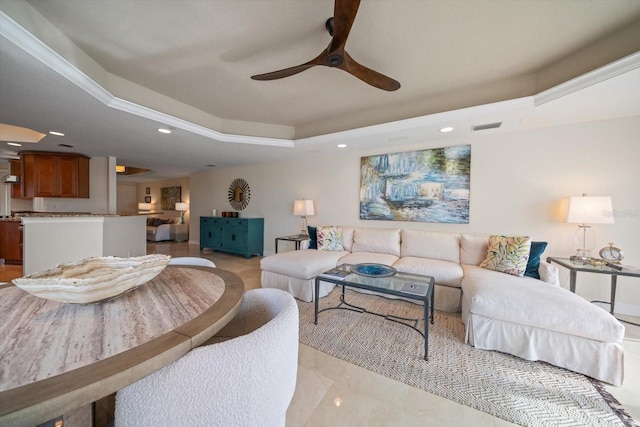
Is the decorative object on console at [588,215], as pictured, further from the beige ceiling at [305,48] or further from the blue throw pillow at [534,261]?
the beige ceiling at [305,48]

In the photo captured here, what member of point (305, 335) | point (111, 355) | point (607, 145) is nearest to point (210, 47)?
point (111, 355)

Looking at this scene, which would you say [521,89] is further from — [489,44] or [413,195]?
[413,195]

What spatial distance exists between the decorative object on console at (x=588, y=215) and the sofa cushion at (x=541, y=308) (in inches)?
35.9

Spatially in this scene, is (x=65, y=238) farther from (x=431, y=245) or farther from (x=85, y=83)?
(x=431, y=245)

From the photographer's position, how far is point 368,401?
138cm

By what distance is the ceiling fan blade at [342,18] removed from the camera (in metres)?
1.22

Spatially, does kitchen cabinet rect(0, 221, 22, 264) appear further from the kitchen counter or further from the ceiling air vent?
the ceiling air vent

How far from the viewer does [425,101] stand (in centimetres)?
277

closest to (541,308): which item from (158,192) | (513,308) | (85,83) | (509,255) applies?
(513,308)

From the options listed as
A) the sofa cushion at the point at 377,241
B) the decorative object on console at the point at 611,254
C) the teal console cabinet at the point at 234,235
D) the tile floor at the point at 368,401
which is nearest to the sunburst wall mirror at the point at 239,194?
the teal console cabinet at the point at 234,235

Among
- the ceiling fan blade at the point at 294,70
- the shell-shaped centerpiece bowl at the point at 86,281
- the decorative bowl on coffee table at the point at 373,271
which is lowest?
the decorative bowl on coffee table at the point at 373,271

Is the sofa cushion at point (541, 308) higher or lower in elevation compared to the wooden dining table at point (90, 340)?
lower

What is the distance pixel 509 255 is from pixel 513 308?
34.7 inches

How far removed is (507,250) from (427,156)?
63.3 inches
